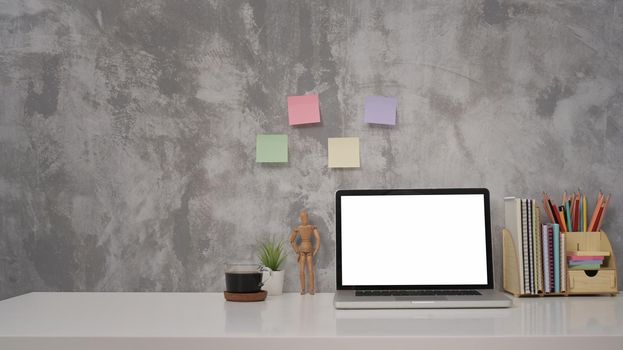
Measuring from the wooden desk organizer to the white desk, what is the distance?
0.03 metres

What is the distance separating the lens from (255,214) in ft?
5.90

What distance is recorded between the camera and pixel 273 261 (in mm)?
A: 1733

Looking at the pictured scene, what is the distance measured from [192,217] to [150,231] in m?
0.13

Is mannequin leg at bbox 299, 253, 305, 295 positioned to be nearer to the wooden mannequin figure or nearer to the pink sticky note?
the wooden mannequin figure

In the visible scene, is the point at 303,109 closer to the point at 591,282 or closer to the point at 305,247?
the point at 305,247

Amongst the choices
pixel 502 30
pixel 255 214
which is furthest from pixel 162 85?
pixel 502 30

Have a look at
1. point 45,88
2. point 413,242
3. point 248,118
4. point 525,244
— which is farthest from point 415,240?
point 45,88

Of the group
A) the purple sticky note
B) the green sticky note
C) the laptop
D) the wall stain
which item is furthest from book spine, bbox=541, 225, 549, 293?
the wall stain

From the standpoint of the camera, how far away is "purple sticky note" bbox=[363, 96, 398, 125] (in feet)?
5.84

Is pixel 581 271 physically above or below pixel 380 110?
below

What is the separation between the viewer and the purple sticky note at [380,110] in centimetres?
178

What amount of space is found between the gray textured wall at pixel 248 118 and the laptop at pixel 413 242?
4.0 inches

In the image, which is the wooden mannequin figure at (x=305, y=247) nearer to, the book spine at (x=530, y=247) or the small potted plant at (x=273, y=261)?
the small potted plant at (x=273, y=261)

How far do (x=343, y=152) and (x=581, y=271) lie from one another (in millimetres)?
701
